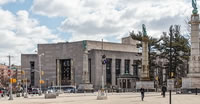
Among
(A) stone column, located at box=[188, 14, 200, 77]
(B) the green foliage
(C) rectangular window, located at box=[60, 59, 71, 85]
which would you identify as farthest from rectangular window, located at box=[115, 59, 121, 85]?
(A) stone column, located at box=[188, 14, 200, 77]

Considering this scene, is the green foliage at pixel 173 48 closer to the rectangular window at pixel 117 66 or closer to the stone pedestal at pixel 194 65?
the rectangular window at pixel 117 66

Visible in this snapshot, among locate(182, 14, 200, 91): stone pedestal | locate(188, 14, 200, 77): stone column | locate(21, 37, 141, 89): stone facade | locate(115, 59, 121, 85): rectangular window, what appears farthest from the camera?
locate(115, 59, 121, 85): rectangular window

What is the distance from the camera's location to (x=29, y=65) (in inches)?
5010

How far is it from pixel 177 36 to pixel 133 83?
1727 cm

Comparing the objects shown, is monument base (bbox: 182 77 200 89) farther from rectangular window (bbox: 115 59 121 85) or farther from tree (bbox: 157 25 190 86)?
rectangular window (bbox: 115 59 121 85)

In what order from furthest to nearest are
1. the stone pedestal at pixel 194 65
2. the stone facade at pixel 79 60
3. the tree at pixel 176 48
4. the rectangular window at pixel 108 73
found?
the rectangular window at pixel 108 73 → the stone facade at pixel 79 60 → the tree at pixel 176 48 → the stone pedestal at pixel 194 65

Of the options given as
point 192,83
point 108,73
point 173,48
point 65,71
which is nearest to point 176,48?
point 173,48

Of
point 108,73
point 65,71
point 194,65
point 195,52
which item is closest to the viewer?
point 194,65

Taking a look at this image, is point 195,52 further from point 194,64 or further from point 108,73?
point 108,73

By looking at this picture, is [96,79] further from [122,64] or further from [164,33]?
[164,33]

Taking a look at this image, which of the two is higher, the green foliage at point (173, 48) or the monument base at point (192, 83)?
the green foliage at point (173, 48)

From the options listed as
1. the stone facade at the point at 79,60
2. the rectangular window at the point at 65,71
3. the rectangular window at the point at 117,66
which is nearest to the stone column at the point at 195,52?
the stone facade at the point at 79,60

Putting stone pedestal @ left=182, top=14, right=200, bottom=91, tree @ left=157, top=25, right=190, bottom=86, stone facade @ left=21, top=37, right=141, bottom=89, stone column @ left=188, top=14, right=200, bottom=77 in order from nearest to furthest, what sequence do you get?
1. stone pedestal @ left=182, top=14, right=200, bottom=91
2. stone column @ left=188, top=14, right=200, bottom=77
3. tree @ left=157, top=25, right=190, bottom=86
4. stone facade @ left=21, top=37, right=141, bottom=89

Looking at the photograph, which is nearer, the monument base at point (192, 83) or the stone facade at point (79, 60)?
the monument base at point (192, 83)
